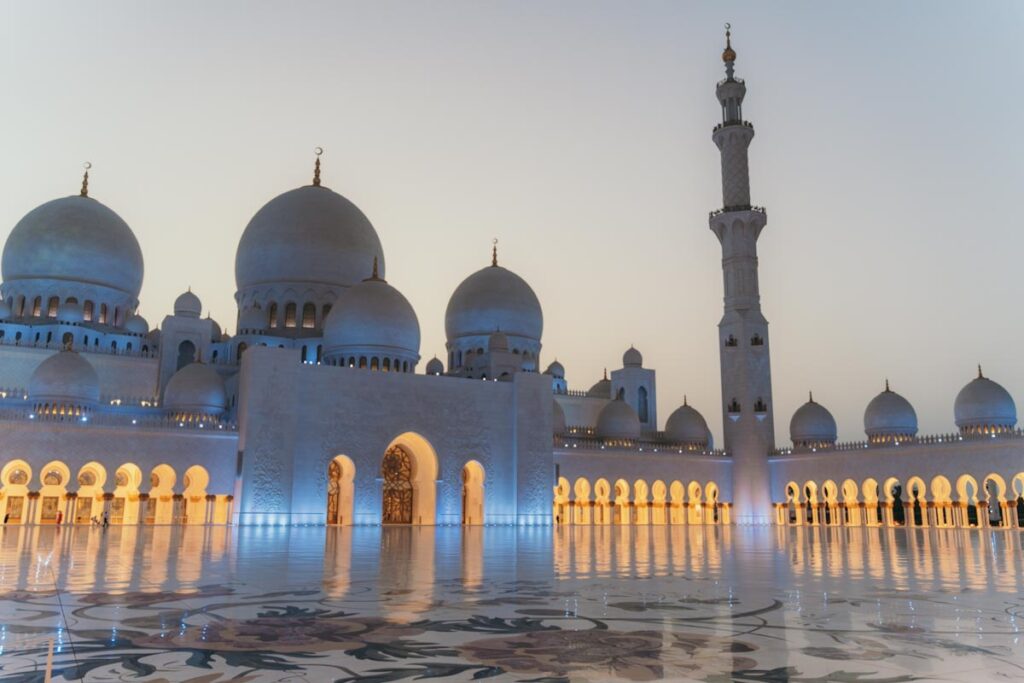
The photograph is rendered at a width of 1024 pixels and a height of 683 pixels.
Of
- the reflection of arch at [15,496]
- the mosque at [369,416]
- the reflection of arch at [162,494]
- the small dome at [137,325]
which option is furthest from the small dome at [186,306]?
the reflection of arch at [162,494]

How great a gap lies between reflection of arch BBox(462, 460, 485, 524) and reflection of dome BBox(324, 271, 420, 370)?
3.94m

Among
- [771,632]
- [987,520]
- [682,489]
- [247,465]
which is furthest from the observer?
[682,489]

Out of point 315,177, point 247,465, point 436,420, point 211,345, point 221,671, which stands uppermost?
point 315,177

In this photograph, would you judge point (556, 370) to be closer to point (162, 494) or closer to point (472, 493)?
point (472, 493)

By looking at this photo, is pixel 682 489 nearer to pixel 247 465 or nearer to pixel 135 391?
pixel 247 465

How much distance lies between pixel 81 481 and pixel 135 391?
15.3ft

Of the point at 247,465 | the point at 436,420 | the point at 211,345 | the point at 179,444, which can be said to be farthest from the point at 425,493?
the point at 211,345

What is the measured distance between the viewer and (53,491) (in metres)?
21.3

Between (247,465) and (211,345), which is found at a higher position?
(211,345)

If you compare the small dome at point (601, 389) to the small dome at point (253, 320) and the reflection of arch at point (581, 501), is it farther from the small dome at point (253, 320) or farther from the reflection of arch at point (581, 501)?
the small dome at point (253, 320)

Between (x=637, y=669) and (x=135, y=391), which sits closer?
(x=637, y=669)

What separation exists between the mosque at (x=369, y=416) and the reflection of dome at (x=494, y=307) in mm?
87

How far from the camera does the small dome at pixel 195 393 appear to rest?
79.8 feet

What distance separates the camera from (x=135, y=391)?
27219 millimetres
